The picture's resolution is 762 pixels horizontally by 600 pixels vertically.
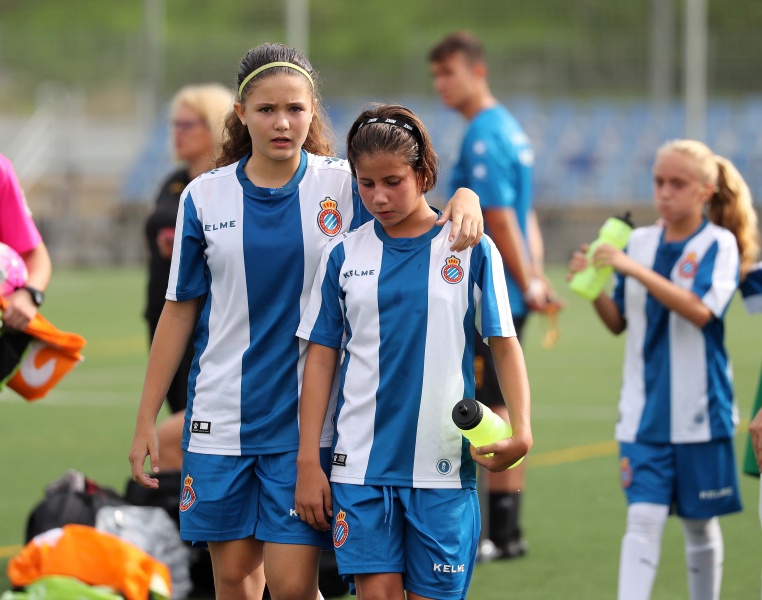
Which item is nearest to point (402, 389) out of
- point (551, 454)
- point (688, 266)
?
point (688, 266)

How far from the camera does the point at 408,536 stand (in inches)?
149

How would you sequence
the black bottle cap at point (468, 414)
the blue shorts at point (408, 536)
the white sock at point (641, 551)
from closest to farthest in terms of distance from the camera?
the black bottle cap at point (468, 414) → the blue shorts at point (408, 536) → the white sock at point (641, 551)

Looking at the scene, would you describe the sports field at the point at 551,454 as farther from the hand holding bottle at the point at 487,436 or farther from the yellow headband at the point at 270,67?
the yellow headband at the point at 270,67

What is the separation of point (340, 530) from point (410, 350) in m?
0.52

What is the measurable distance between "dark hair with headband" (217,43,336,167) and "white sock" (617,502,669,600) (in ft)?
5.89

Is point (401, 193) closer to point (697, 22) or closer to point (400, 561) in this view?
point (400, 561)

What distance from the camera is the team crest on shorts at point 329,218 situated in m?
4.05

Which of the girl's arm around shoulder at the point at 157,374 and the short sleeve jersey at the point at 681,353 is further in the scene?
the short sleeve jersey at the point at 681,353

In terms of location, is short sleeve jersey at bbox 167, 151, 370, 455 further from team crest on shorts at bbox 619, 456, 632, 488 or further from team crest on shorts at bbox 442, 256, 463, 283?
team crest on shorts at bbox 619, 456, 632, 488

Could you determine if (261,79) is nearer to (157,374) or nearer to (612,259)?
(157,374)

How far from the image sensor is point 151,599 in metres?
3.54

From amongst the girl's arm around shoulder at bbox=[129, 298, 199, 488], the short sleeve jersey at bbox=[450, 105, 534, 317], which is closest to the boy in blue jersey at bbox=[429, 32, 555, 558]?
the short sleeve jersey at bbox=[450, 105, 534, 317]

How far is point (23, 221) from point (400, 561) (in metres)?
2.31

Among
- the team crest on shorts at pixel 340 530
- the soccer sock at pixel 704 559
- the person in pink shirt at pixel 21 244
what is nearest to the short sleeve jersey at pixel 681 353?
the soccer sock at pixel 704 559
